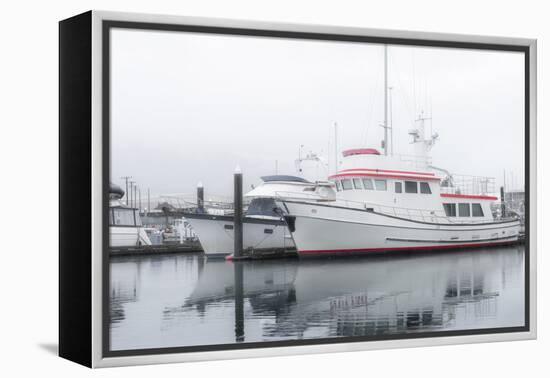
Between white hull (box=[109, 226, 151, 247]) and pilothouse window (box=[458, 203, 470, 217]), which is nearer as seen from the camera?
white hull (box=[109, 226, 151, 247])

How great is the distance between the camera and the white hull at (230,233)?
8531 mm

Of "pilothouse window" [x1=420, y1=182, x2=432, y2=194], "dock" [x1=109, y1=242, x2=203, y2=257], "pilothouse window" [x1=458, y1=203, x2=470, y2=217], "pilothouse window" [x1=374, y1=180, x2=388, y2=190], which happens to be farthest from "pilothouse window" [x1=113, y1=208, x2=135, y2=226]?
"pilothouse window" [x1=458, y1=203, x2=470, y2=217]

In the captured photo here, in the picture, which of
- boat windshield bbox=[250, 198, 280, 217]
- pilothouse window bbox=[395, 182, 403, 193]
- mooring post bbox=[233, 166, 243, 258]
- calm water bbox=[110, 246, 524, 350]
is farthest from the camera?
pilothouse window bbox=[395, 182, 403, 193]

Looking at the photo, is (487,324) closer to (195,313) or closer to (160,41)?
(195,313)

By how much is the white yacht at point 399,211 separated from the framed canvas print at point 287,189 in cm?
2

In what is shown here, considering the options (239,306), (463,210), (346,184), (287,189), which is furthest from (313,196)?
(239,306)

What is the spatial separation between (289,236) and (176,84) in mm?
2276

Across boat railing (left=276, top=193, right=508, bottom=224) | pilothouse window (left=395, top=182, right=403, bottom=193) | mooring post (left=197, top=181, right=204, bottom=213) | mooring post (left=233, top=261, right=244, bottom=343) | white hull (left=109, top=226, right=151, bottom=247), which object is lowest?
mooring post (left=233, top=261, right=244, bottom=343)

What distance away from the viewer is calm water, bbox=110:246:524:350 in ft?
26.1

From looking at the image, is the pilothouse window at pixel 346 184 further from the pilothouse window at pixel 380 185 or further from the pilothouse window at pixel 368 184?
the pilothouse window at pixel 380 185

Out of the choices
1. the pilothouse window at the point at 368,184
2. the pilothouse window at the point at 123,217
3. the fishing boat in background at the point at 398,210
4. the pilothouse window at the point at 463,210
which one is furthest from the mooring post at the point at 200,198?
the pilothouse window at the point at 463,210

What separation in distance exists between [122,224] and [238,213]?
147 cm

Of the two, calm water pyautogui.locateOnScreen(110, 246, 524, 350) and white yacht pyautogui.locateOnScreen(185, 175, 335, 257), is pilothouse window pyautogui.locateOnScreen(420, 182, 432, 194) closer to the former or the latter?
calm water pyautogui.locateOnScreen(110, 246, 524, 350)

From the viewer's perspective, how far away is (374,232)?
9.52m
